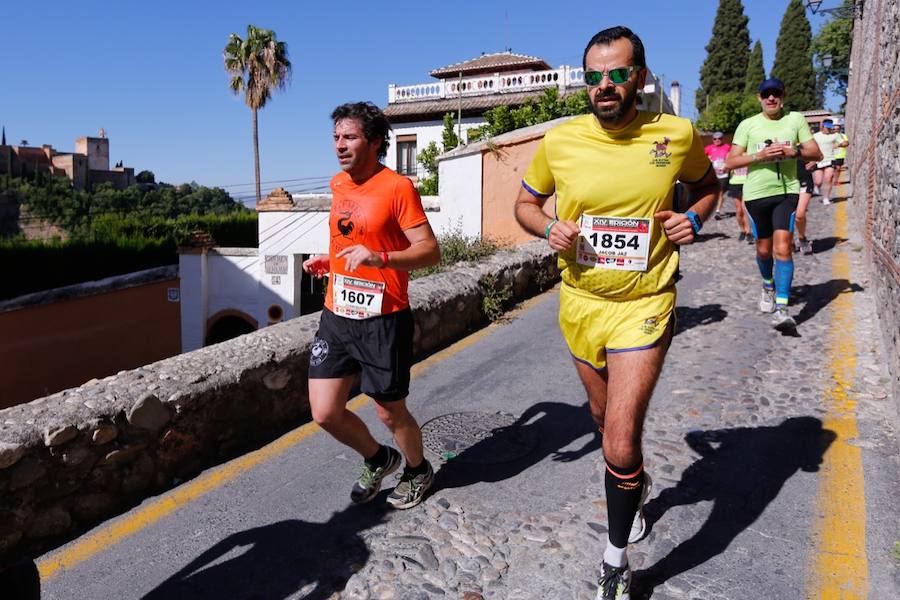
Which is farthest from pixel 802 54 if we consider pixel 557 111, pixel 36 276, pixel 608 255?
pixel 608 255

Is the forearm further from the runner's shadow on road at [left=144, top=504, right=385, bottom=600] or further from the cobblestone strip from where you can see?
the runner's shadow on road at [left=144, top=504, right=385, bottom=600]

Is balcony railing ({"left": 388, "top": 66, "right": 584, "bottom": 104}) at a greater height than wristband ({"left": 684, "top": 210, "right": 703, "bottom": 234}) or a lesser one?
greater

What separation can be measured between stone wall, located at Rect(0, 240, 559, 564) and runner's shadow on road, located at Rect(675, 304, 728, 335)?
12.2 ft

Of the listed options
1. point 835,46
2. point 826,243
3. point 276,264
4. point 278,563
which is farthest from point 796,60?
point 278,563

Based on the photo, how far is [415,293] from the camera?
20.5ft

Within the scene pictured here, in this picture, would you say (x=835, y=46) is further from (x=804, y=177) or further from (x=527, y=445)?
(x=527, y=445)

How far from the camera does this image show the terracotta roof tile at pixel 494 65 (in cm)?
3997

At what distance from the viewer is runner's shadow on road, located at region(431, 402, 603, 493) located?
12.5 ft

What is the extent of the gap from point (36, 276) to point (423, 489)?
54.2 feet

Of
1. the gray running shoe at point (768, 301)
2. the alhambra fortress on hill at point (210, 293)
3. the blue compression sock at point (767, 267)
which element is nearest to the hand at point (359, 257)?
the blue compression sock at point (767, 267)

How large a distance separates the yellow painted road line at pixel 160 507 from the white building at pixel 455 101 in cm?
2619

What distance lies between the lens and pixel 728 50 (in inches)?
2153

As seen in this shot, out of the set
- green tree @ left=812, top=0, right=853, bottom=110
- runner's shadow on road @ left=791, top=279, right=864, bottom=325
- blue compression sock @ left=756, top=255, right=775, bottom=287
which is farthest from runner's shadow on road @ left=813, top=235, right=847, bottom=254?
green tree @ left=812, top=0, right=853, bottom=110

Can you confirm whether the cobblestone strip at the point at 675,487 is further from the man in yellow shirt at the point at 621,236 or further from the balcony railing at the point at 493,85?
the balcony railing at the point at 493,85
